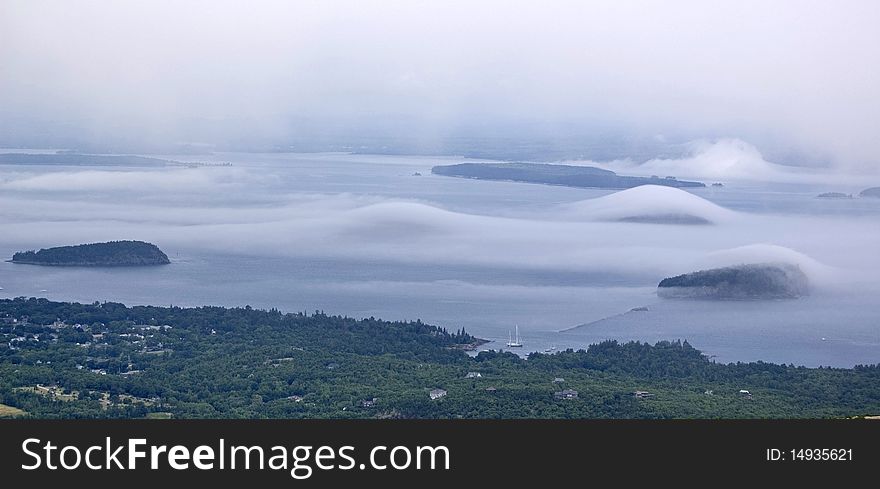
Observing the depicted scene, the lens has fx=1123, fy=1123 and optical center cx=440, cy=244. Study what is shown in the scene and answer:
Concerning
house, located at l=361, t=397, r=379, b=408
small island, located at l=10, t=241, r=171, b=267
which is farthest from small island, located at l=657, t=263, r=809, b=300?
small island, located at l=10, t=241, r=171, b=267

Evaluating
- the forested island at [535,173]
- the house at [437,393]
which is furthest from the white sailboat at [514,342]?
the forested island at [535,173]

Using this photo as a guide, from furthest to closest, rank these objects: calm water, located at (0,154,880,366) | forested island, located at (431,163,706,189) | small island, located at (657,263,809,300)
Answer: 1. forested island, located at (431,163,706,189)
2. small island, located at (657,263,809,300)
3. calm water, located at (0,154,880,366)

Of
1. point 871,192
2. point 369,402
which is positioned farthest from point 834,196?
point 369,402

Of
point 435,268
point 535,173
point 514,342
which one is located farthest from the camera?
point 535,173

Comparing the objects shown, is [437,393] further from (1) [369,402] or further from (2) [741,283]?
(2) [741,283]

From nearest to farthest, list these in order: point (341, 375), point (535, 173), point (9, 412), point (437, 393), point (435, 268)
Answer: point (9, 412) < point (437, 393) < point (341, 375) < point (435, 268) < point (535, 173)

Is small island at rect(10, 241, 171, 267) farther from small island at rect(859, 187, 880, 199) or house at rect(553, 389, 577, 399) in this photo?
small island at rect(859, 187, 880, 199)
